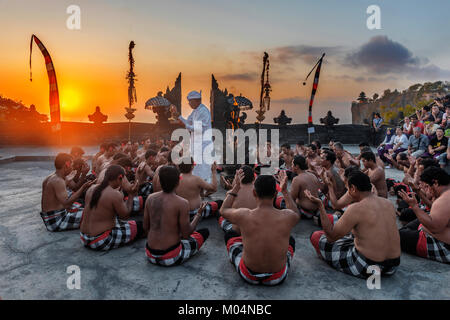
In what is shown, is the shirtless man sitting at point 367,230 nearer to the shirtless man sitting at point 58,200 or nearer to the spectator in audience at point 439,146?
the shirtless man sitting at point 58,200

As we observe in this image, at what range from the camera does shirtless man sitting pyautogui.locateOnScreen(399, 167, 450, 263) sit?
2816 mm

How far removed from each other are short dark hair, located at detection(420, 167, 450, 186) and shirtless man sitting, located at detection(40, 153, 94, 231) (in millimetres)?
4233

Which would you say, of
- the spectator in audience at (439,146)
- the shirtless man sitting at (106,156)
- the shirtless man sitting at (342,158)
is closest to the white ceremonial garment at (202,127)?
the shirtless man sitting at (106,156)

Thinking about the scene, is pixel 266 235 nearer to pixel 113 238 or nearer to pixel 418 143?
pixel 113 238

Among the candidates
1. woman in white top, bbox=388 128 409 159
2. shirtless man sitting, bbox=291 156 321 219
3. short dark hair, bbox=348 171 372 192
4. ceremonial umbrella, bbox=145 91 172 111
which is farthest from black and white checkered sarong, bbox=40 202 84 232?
ceremonial umbrella, bbox=145 91 172 111

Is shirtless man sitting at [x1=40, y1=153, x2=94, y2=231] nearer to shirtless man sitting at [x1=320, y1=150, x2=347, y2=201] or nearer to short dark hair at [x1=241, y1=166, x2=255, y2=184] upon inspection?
short dark hair at [x1=241, y1=166, x2=255, y2=184]

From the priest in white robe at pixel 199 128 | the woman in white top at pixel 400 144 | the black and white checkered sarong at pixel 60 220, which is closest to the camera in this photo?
the black and white checkered sarong at pixel 60 220

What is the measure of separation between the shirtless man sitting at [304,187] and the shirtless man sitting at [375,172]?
0.90 metres

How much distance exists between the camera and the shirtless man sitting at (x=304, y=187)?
13.9ft

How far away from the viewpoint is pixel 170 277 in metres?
2.71

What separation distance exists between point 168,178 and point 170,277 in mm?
1004

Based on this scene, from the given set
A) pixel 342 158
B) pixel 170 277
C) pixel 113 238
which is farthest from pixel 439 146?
pixel 113 238

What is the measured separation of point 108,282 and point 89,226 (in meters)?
0.87

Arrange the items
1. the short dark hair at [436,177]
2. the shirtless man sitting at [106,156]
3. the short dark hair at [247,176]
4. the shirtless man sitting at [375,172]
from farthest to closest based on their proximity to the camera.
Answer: the shirtless man sitting at [106,156], the shirtless man sitting at [375,172], the short dark hair at [247,176], the short dark hair at [436,177]
